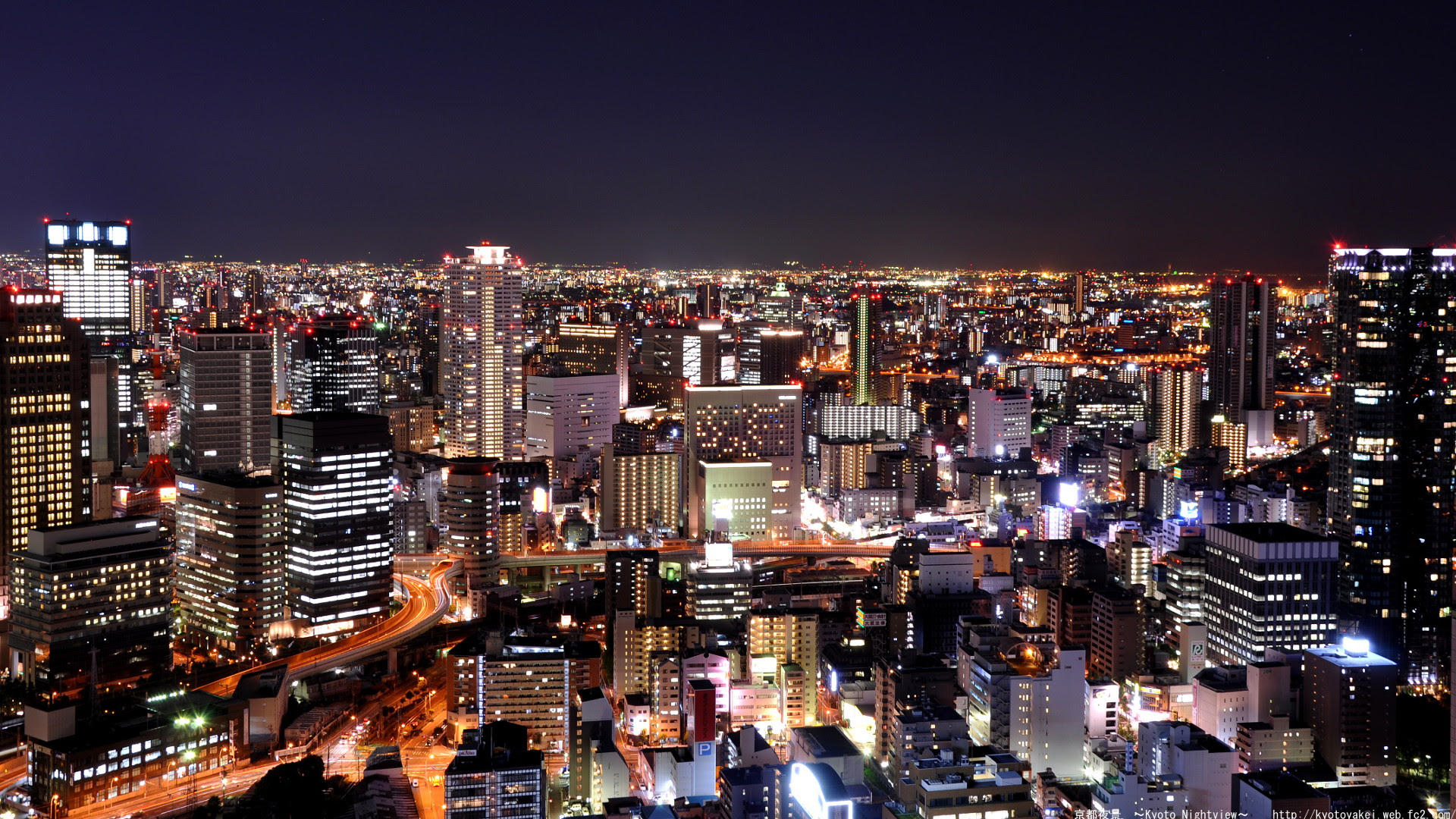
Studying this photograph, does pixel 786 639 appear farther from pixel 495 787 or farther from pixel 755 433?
pixel 755 433

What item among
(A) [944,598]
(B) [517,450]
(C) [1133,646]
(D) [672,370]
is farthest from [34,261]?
(C) [1133,646]

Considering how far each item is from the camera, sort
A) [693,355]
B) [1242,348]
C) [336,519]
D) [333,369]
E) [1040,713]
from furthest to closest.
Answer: [693,355], [1242,348], [333,369], [336,519], [1040,713]

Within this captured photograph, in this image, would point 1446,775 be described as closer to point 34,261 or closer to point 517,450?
point 517,450

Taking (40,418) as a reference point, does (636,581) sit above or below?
below

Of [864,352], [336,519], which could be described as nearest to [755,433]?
[336,519]

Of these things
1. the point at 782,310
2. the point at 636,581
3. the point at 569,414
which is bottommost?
the point at 636,581

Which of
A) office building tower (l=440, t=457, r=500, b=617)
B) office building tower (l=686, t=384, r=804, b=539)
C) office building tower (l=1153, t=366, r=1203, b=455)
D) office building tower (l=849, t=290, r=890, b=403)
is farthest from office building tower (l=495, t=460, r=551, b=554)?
office building tower (l=1153, t=366, r=1203, b=455)

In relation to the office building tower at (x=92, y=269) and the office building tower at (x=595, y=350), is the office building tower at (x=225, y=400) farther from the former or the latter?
the office building tower at (x=595, y=350)
